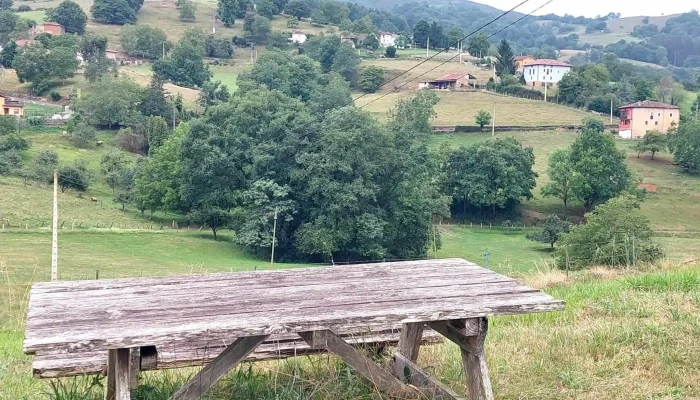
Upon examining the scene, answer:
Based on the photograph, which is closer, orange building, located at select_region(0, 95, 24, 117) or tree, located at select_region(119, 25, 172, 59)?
orange building, located at select_region(0, 95, 24, 117)

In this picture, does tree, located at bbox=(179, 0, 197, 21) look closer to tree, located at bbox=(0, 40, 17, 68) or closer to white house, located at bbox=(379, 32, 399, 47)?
white house, located at bbox=(379, 32, 399, 47)

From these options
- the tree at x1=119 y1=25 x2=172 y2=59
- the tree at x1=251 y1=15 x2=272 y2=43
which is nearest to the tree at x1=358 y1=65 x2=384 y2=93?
the tree at x1=251 y1=15 x2=272 y2=43

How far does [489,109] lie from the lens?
6888 centimetres

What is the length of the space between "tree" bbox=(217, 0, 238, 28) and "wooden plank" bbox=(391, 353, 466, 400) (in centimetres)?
11959

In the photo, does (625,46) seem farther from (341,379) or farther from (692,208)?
(341,379)

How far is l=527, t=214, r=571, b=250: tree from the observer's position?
131ft

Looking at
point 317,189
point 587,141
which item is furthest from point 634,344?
point 587,141

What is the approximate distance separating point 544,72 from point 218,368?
96.4 meters

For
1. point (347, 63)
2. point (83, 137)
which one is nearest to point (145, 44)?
point (347, 63)

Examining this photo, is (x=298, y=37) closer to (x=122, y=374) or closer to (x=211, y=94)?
(x=211, y=94)

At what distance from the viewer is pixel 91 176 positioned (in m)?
45.2

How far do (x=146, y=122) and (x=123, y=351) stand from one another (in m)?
60.6

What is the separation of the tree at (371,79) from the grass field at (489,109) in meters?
3.46

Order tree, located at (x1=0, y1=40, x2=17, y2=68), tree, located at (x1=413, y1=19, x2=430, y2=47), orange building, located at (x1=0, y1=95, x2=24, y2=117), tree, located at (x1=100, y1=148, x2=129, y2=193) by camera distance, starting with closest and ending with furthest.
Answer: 1. tree, located at (x1=100, y1=148, x2=129, y2=193)
2. orange building, located at (x1=0, y1=95, x2=24, y2=117)
3. tree, located at (x1=0, y1=40, x2=17, y2=68)
4. tree, located at (x1=413, y1=19, x2=430, y2=47)
